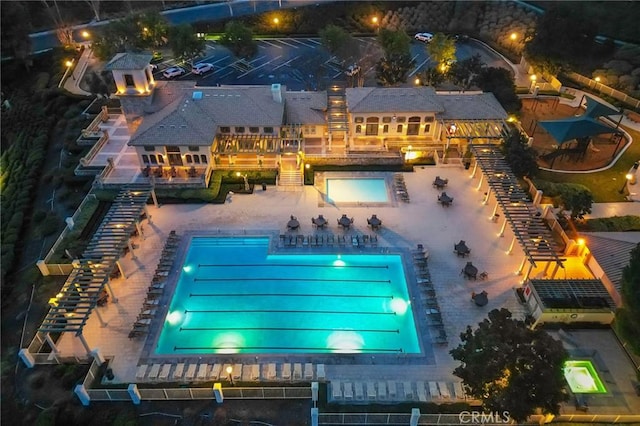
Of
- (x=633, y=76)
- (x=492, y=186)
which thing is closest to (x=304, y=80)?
(x=492, y=186)

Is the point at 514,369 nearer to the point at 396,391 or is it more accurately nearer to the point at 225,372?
the point at 396,391

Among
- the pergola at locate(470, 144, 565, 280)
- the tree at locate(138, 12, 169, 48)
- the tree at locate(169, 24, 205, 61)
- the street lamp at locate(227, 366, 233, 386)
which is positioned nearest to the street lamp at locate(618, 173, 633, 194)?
the pergola at locate(470, 144, 565, 280)

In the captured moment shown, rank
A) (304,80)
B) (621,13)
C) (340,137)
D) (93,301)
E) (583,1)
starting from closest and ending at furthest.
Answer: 1. (93,301)
2. (340,137)
3. (304,80)
4. (621,13)
5. (583,1)

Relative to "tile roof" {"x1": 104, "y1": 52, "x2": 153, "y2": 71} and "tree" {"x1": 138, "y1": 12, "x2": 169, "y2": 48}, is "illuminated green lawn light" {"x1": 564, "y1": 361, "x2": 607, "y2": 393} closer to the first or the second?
"tile roof" {"x1": 104, "y1": 52, "x2": 153, "y2": 71}

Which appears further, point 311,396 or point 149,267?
point 149,267

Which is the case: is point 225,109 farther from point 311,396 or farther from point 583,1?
point 583,1
